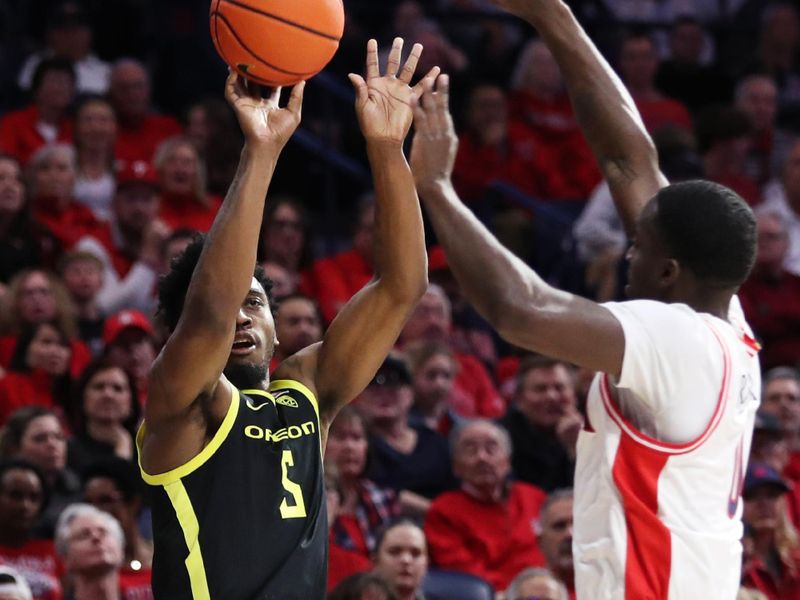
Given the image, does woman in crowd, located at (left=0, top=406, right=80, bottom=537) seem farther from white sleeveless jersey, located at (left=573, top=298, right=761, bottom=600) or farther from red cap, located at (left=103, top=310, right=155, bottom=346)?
white sleeveless jersey, located at (left=573, top=298, right=761, bottom=600)

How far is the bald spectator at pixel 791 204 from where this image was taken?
10.4m

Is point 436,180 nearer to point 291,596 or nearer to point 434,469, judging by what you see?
point 291,596

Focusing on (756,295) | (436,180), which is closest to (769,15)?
(756,295)

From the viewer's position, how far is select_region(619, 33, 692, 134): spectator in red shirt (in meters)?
11.6

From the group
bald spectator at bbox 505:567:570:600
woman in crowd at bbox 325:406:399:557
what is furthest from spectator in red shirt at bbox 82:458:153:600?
bald spectator at bbox 505:567:570:600

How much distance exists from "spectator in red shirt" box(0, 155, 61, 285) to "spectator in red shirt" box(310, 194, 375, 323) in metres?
1.63

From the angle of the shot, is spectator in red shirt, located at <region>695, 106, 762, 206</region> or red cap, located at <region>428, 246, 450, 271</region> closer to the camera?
red cap, located at <region>428, 246, 450, 271</region>

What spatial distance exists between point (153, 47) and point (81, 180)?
2201 millimetres

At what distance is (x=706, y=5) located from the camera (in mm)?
13383

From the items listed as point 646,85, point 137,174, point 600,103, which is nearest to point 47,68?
point 137,174

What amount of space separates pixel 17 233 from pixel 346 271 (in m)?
2.05

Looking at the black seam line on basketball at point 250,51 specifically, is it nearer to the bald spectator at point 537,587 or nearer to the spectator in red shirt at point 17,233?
the bald spectator at point 537,587

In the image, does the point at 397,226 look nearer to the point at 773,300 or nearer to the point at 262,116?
the point at 262,116

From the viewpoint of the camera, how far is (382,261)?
13.5 feet
